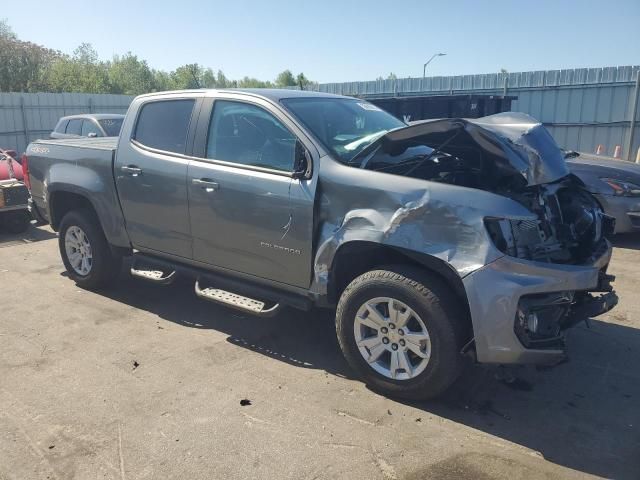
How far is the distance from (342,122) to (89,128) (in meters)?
9.62

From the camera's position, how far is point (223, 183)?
4.34m

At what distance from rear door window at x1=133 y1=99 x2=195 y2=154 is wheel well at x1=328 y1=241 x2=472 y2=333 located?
1846mm

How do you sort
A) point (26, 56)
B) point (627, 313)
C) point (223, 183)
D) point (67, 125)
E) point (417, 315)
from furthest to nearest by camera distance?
point (26, 56)
point (67, 125)
point (627, 313)
point (223, 183)
point (417, 315)

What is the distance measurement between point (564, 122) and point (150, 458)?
1713 cm

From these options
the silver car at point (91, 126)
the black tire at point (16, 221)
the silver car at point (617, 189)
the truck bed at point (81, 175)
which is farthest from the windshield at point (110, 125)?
the silver car at point (617, 189)

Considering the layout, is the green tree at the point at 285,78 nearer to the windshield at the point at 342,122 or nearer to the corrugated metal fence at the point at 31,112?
the corrugated metal fence at the point at 31,112

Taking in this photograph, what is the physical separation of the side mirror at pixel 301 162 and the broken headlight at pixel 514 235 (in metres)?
1.34

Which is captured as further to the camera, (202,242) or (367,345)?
(202,242)

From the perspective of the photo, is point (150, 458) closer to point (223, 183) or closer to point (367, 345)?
point (367, 345)

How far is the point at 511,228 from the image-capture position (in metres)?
3.30

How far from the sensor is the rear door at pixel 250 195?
157 inches

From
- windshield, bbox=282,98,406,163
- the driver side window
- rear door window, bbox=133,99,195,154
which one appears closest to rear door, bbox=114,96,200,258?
rear door window, bbox=133,99,195,154

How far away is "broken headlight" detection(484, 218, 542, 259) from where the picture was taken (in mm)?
3234

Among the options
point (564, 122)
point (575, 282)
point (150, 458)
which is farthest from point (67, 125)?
point (564, 122)
